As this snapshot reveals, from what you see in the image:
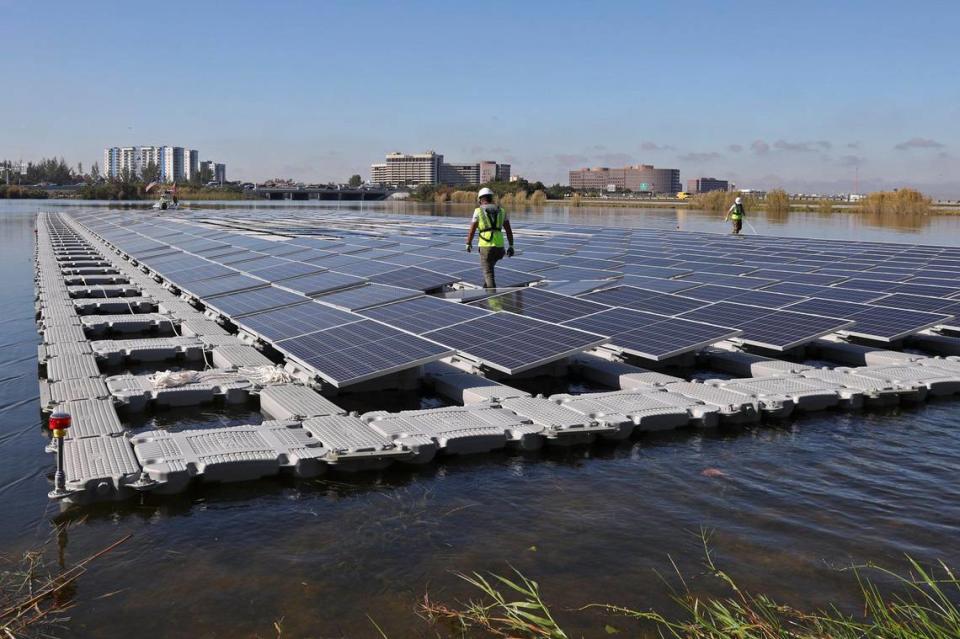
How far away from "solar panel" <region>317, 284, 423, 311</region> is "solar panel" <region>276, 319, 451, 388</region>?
1954 millimetres

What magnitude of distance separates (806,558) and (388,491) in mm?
4617

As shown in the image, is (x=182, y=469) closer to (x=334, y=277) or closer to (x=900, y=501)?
(x=900, y=501)

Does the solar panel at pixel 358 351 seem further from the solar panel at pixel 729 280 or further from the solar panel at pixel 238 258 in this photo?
the solar panel at pixel 238 258

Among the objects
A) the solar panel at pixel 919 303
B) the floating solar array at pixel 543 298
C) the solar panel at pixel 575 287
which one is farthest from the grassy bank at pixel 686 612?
the solar panel at pixel 919 303

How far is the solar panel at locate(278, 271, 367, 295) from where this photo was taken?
18.8 metres

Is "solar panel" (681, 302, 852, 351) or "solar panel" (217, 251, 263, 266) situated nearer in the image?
"solar panel" (681, 302, 852, 351)

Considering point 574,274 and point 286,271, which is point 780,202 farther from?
point 286,271

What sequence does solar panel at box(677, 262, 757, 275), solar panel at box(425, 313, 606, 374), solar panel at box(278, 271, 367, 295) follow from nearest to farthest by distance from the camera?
solar panel at box(425, 313, 606, 374), solar panel at box(278, 271, 367, 295), solar panel at box(677, 262, 757, 275)

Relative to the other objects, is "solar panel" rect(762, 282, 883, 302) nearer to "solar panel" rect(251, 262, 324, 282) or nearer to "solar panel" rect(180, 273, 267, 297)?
"solar panel" rect(251, 262, 324, 282)

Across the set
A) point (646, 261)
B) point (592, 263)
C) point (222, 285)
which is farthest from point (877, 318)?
point (222, 285)

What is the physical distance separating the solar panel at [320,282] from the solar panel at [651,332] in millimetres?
6482

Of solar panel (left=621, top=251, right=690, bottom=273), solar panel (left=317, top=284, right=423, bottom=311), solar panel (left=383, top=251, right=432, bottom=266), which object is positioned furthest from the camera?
solar panel (left=621, top=251, right=690, bottom=273)

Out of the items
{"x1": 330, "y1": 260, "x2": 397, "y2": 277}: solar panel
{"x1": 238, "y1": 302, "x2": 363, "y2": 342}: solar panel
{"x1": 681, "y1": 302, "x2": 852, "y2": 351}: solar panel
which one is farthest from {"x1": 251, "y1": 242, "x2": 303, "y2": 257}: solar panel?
{"x1": 681, "y1": 302, "x2": 852, "y2": 351}: solar panel

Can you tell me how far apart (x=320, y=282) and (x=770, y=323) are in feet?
35.2
